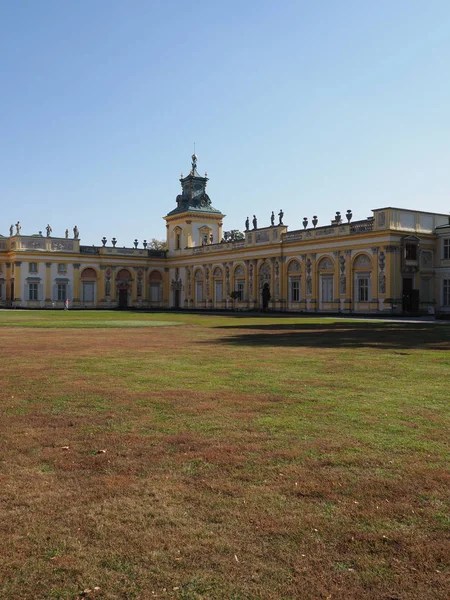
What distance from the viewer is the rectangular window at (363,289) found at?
4876 cm

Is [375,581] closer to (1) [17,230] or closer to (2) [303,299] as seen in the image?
(2) [303,299]

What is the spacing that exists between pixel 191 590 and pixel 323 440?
10.6 feet

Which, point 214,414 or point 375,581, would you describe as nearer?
point 375,581

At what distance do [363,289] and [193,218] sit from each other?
1282 inches

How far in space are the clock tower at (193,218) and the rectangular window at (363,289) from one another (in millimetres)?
29672

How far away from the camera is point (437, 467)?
215 inches

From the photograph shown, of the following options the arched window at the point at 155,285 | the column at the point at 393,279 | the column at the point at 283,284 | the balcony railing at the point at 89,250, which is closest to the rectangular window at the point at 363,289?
the column at the point at 393,279

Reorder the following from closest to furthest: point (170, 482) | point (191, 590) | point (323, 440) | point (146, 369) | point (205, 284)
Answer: point (191, 590), point (170, 482), point (323, 440), point (146, 369), point (205, 284)

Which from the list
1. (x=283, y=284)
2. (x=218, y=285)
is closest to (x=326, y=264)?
(x=283, y=284)

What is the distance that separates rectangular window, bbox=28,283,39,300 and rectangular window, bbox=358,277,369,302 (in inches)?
1572

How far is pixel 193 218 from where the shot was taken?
249 ft

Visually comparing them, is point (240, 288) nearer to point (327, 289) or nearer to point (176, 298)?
point (327, 289)

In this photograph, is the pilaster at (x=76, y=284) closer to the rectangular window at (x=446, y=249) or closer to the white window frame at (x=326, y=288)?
the white window frame at (x=326, y=288)

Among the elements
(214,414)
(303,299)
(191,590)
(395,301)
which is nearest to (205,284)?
(303,299)
